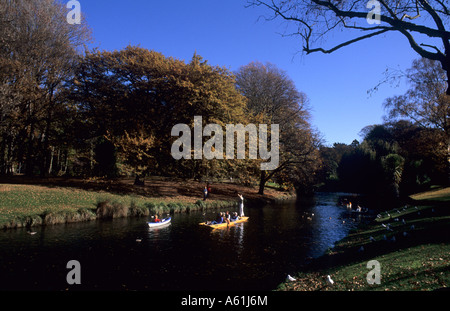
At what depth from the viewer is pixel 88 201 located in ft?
81.1

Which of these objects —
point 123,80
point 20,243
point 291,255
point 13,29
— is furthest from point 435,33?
point 13,29

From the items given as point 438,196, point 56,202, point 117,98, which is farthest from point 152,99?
point 438,196

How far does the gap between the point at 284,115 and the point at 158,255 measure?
3470 centimetres

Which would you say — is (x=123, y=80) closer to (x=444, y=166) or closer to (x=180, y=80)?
(x=180, y=80)

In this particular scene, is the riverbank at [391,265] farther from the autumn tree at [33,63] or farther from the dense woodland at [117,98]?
the autumn tree at [33,63]

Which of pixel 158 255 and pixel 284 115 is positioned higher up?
pixel 284 115

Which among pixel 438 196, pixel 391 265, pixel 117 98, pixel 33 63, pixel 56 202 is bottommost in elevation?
pixel 391 265

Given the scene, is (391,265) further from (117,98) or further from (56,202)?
(117,98)

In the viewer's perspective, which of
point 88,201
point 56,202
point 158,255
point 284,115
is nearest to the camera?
point 158,255

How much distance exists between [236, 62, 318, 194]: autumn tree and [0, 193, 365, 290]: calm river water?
20.5 m

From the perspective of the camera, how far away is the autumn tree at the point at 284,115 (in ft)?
137

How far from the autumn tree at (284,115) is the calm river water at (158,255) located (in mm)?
20510

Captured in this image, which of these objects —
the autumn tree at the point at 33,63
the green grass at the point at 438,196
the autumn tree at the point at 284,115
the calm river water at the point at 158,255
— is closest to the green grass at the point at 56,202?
the calm river water at the point at 158,255

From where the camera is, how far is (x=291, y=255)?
14.4 meters
